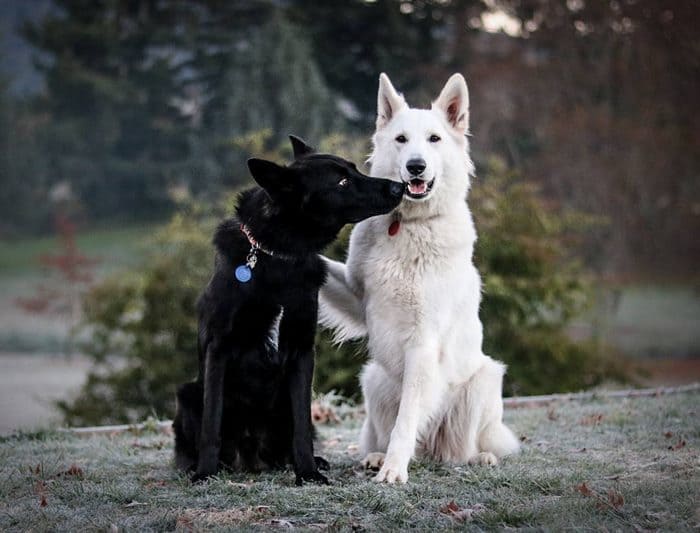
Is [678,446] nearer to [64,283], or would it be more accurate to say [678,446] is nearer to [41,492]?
[41,492]

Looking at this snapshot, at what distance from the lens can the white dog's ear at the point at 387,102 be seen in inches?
156

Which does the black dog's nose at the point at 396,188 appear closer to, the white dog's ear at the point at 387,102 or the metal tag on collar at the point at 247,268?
the white dog's ear at the point at 387,102

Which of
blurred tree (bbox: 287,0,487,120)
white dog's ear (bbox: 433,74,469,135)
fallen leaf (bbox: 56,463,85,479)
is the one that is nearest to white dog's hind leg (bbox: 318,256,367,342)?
white dog's ear (bbox: 433,74,469,135)

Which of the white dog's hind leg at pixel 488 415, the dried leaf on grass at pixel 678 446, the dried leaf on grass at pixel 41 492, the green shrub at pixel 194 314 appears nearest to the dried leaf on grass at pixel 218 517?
the dried leaf on grass at pixel 41 492

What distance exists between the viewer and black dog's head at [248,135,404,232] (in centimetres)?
369

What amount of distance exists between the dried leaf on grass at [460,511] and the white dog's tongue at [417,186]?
1403mm

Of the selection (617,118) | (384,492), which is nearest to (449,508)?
(384,492)

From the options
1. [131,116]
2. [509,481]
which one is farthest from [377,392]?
[131,116]

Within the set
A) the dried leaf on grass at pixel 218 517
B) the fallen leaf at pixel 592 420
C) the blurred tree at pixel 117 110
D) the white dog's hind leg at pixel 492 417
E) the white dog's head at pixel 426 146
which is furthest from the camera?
the blurred tree at pixel 117 110

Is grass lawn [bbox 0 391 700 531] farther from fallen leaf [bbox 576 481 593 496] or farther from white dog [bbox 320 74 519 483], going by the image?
white dog [bbox 320 74 519 483]

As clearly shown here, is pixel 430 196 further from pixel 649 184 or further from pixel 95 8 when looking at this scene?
pixel 95 8

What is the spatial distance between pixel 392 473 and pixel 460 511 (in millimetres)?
567

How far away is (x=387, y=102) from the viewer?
399 centimetres

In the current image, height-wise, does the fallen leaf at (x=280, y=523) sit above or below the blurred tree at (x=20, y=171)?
below
